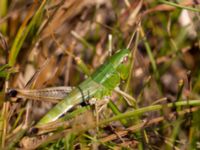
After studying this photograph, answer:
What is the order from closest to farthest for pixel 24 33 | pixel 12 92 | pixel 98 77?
pixel 12 92, pixel 98 77, pixel 24 33

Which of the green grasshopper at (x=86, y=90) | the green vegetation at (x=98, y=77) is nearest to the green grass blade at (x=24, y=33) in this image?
the green vegetation at (x=98, y=77)

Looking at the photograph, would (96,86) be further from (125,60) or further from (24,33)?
(24,33)

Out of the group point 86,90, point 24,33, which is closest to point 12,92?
point 86,90

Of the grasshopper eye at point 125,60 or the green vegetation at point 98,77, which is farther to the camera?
the grasshopper eye at point 125,60

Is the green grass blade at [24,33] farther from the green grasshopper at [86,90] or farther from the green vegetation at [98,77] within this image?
the green grasshopper at [86,90]

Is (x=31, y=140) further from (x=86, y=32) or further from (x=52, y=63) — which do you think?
(x=86, y=32)

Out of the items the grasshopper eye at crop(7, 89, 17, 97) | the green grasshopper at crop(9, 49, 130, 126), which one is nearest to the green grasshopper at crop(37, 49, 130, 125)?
the green grasshopper at crop(9, 49, 130, 126)

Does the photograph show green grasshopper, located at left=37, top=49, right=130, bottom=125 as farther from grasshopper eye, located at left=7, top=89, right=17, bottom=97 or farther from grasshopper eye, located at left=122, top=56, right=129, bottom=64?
grasshopper eye, located at left=7, top=89, right=17, bottom=97

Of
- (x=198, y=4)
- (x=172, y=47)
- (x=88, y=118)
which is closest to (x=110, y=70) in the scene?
(x=88, y=118)

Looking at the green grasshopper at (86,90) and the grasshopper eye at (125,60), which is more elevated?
the grasshopper eye at (125,60)
